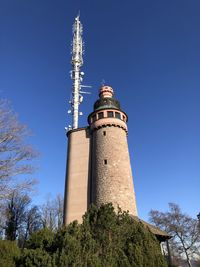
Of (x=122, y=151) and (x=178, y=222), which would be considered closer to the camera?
(x=122, y=151)

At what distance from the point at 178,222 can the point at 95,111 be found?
812 inches

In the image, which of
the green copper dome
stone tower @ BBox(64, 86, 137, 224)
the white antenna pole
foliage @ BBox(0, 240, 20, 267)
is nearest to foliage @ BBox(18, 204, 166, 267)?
foliage @ BBox(0, 240, 20, 267)

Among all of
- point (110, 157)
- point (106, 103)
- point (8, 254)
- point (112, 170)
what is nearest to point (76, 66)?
point (106, 103)

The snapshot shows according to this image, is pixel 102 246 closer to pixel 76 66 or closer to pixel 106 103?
pixel 106 103

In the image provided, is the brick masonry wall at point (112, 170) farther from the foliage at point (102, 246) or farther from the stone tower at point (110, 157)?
the foliage at point (102, 246)

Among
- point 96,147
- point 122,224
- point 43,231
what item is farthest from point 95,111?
point 122,224

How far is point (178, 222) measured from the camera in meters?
36.5

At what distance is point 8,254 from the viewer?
1253cm

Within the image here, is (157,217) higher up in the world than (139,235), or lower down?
higher up

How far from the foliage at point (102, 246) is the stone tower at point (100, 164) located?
36.9ft

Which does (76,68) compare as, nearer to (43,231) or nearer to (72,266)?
(43,231)

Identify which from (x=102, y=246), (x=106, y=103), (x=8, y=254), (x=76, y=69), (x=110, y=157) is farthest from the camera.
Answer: (x=76, y=69)

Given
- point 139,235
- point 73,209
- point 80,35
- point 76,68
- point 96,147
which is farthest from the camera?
point 80,35

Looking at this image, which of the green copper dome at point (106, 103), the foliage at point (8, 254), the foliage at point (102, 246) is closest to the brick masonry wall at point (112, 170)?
the green copper dome at point (106, 103)
